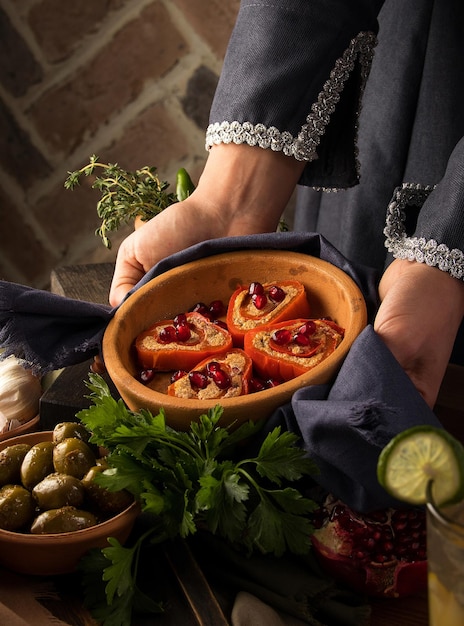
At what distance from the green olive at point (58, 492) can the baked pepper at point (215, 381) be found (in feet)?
0.71

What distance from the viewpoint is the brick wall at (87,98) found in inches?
102

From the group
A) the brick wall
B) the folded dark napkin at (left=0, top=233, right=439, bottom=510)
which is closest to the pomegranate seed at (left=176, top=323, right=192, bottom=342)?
the folded dark napkin at (left=0, top=233, right=439, bottom=510)

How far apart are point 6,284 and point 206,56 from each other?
1731 mm

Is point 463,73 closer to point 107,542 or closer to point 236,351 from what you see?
point 236,351

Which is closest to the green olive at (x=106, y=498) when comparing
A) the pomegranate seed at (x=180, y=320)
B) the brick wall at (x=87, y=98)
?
the pomegranate seed at (x=180, y=320)

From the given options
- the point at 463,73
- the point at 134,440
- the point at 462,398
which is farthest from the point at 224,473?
the point at 463,73

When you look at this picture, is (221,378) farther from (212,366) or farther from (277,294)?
(277,294)

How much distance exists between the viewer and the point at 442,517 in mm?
542

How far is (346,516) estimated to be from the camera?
2.93 ft

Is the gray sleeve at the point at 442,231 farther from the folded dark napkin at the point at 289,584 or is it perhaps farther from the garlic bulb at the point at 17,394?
the garlic bulb at the point at 17,394

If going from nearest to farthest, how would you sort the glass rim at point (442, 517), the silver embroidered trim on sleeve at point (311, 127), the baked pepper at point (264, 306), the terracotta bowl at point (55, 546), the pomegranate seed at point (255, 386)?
the glass rim at point (442, 517)
the terracotta bowl at point (55, 546)
the pomegranate seed at point (255, 386)
the baked pepper at point (264, 306)
the silver embroidered trim on sleeve at point (311, 127)

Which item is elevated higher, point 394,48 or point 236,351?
point 394,48

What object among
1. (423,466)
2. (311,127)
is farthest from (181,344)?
(423,466)

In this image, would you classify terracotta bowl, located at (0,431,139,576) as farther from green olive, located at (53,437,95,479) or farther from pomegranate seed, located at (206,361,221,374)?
pomegranate seed, located at (206,361,221,374)
